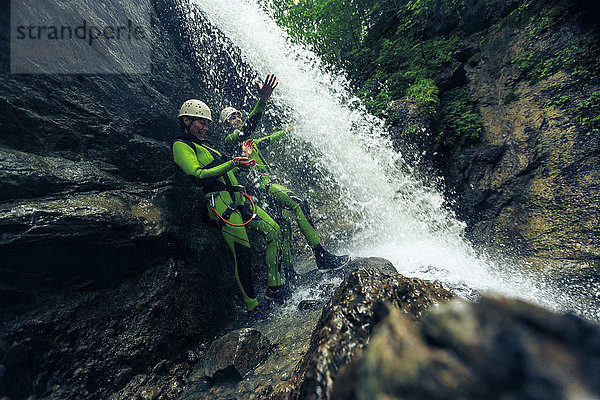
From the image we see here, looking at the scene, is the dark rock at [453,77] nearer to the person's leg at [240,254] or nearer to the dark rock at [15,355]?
the person's leg at [240,254]

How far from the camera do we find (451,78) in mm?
6191

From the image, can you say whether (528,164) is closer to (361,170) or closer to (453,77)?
(453,77)

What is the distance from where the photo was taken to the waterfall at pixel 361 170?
4059mm

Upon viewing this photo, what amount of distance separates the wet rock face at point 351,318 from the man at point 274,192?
2947mm

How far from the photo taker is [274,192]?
201 inches

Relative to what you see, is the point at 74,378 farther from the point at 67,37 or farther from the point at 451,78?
the point at 451,78

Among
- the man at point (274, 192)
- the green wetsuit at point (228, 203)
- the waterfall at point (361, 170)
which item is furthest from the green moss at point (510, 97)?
the green wetsuit at point (228, 203)

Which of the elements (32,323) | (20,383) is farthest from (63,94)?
(20,383)

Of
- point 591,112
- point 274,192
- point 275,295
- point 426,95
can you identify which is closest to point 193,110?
point 274,192

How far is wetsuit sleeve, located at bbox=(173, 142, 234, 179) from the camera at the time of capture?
137 inches

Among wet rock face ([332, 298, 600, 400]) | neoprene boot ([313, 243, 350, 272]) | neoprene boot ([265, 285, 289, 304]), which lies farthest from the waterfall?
wet rock face ([332, 298, 600, 400])

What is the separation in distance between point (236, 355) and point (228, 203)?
2.16 m

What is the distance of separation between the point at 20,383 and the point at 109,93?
152 inches

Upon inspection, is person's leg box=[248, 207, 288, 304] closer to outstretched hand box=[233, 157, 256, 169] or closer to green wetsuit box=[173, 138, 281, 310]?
green wetsuit box=[173, 138, 281, 310]
